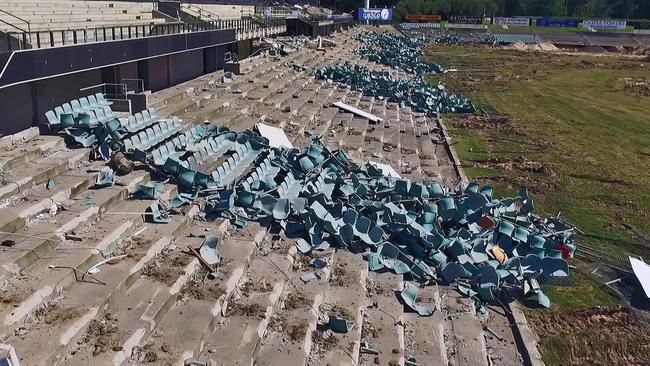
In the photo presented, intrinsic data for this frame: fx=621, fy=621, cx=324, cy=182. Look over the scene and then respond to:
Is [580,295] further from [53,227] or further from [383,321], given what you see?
[53,227]

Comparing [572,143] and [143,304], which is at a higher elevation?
[143,304]

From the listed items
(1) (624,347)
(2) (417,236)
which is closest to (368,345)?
(2) (417,236)

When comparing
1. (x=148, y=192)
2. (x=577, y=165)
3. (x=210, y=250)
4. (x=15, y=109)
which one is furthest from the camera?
(x=577, y=165)

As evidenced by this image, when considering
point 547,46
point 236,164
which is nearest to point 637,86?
point 236,164

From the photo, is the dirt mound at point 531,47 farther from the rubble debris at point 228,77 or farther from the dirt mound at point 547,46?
the rubble debris at point 228,77

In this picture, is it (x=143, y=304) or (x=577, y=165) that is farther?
(x=577, y=165)

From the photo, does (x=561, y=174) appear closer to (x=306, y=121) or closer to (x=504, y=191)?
(x=504, y=191)

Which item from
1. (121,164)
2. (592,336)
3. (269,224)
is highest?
(121,164)
